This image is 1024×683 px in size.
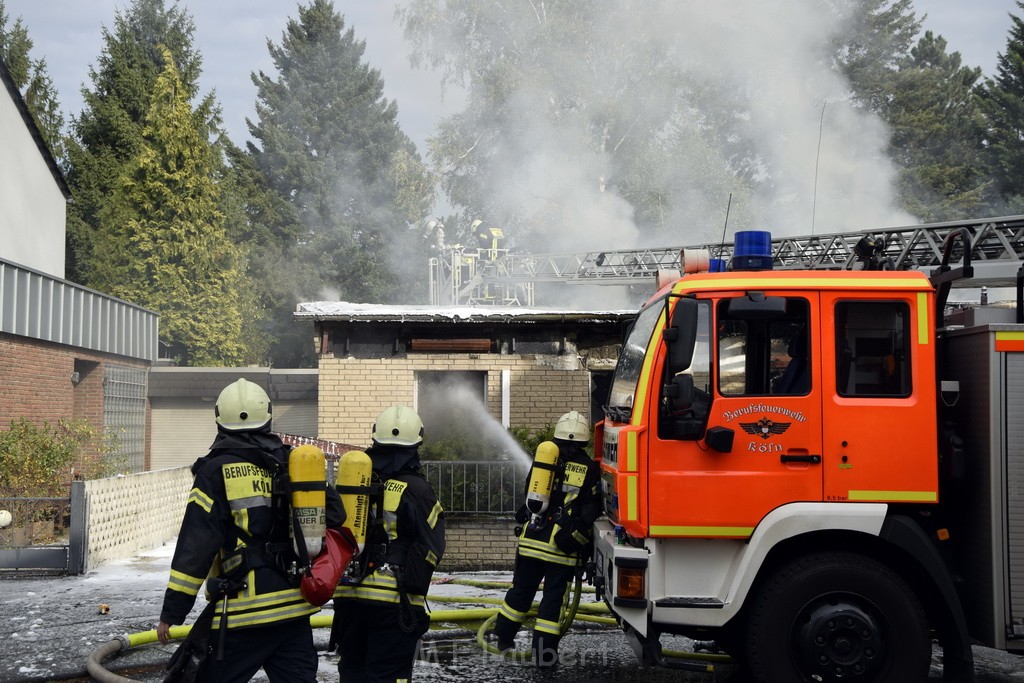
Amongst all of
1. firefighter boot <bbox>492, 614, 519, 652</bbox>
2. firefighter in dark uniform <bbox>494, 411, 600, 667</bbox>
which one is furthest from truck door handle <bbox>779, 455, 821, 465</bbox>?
firefighter boot <bbox>492, 614, 519, 652</bbox>

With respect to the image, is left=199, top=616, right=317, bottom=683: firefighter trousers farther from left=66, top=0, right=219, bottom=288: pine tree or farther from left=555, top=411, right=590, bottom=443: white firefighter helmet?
left=66, top=0, right=219, bottom=288: pine tree

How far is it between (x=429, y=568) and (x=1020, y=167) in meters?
34.8

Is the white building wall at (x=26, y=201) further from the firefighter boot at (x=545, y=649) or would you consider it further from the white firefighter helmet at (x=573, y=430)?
the firefighter boot at (x=545, y=649)

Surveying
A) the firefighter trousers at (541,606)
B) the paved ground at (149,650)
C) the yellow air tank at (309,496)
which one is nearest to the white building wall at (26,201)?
the paved ground at (149,650)

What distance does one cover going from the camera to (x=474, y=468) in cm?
1147

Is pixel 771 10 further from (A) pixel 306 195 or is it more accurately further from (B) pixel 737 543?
(B) pixel 737 543

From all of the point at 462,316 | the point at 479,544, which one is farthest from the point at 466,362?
Answer: the point at 479,544

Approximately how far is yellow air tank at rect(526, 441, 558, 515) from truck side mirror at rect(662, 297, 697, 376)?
71.1 inches

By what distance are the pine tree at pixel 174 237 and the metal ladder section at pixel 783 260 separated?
1119cm

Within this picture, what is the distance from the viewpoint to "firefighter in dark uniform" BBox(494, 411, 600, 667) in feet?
22.3

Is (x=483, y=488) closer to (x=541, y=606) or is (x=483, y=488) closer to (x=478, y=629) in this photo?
(x=478, y=629)

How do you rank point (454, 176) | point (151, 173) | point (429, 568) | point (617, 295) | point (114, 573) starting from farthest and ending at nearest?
point (454, 176)
point (151, 173)
point (617, 295)
point (114, 573)
point (429, 568)

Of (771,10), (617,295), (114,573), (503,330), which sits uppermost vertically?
(771,10)

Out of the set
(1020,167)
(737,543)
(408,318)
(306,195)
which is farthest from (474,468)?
(306,195)
